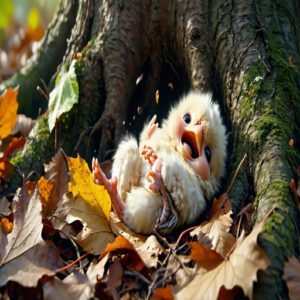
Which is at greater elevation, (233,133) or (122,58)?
(122,58)

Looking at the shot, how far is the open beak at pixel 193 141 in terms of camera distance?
2719mm

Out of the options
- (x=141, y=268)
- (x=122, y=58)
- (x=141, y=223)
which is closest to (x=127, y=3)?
(x=122, y=58)

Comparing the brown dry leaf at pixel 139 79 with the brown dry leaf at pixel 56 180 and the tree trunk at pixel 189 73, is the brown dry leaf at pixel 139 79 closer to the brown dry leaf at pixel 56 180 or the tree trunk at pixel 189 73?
the tree trunk at pixel 189 73

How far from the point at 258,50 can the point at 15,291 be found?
6.14 ft

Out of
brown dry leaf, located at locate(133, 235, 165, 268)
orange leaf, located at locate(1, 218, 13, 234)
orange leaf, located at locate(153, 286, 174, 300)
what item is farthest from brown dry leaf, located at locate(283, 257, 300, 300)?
orange leaf, located at locate(1, 218, 13, 234)

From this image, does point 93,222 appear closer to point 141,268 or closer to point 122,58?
point 141,268

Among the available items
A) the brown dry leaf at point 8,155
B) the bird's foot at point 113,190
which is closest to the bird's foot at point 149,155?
the bird's foot at point 113,190

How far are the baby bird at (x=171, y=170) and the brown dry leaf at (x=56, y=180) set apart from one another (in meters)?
0.20

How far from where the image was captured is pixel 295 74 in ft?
9.98

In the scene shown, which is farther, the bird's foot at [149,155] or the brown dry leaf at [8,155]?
the brown dry leaf at [8,155]

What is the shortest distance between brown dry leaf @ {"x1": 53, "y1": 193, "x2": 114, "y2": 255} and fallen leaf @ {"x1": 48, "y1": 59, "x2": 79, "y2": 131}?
73 cm

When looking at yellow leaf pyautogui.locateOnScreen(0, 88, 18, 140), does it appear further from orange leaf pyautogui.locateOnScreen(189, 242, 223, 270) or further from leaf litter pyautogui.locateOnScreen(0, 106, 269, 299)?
orange leaf pyautogui.locateOnScreen(189, 242, 223, 270)

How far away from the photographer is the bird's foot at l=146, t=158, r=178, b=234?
2529 millimetres

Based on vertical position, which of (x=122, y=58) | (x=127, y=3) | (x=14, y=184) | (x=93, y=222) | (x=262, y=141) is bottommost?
(x=262, y=141)
